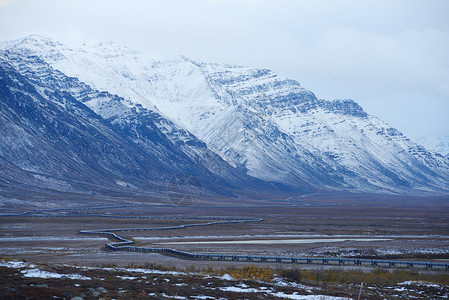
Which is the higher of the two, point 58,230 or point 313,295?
point 313,295

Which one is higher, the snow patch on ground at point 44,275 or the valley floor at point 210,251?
the snow patch on ground at point 44,275

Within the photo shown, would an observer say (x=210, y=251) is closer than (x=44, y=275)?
No

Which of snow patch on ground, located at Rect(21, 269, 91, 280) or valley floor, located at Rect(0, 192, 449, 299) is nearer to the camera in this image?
valley floor, located at Rect(0, 192, 449, 299)

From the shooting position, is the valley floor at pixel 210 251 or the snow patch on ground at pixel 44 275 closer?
the valley floor at pixel 210 251

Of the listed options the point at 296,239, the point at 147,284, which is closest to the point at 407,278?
the point at 147,284

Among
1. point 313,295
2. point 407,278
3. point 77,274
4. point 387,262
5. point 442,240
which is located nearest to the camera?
point 313,295

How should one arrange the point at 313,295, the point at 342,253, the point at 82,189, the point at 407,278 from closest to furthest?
the point at 313,295
the point at 407,278
the point at 342,253
the point at 82,189

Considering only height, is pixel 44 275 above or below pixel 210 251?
above

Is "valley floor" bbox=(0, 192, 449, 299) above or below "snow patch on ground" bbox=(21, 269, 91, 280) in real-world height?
below

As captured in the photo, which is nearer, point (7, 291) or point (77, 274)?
point (7, 291)

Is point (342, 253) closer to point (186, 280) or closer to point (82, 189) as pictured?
point (186, 280)
